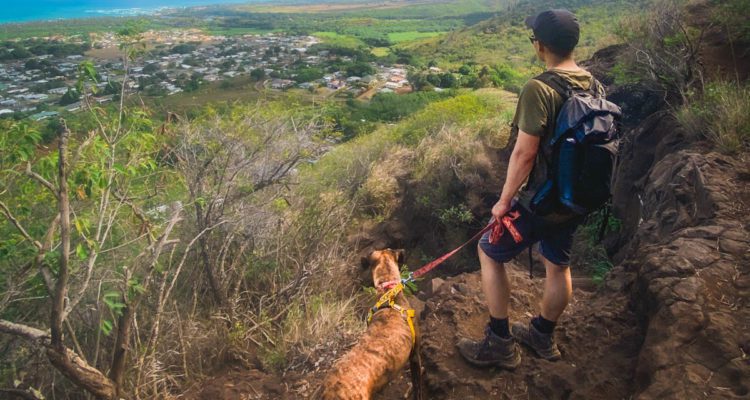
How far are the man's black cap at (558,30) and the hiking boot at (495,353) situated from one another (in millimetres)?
1656

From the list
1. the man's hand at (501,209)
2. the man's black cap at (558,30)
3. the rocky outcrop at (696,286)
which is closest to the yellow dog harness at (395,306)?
the man's hand at (501,209)

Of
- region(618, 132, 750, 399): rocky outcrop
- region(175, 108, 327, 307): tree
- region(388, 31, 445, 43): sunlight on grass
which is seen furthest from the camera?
region(388, 31, 445, 43): sunlight on grass

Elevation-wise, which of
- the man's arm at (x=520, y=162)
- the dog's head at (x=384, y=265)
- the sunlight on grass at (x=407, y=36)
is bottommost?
the sunlight on grass at (x=407, y=36)

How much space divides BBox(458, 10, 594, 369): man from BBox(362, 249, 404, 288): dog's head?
2.10ft

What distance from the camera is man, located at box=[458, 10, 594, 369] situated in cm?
233

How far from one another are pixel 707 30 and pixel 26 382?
8062mm

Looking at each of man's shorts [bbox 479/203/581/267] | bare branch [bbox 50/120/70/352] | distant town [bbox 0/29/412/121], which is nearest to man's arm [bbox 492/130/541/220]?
man's shorts [bbox 479/203/581/267]

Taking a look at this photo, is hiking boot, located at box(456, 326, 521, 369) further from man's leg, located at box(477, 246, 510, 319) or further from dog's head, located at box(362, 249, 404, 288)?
dog's head, located at box(362, 249, 404, 288)

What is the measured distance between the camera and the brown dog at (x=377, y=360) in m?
2.39

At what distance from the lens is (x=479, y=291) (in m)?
3.84

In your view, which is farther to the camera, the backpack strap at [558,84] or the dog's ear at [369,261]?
the dog's ear at [369,261]

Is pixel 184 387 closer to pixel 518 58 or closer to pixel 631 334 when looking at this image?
pixel 631 334

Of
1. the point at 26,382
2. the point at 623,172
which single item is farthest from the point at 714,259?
the point at 26,382

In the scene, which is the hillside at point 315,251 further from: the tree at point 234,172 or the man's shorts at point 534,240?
the man's shorts at point 534,240
